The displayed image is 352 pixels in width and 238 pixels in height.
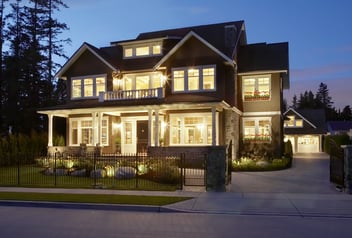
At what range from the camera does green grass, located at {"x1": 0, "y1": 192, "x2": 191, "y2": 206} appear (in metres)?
12.0

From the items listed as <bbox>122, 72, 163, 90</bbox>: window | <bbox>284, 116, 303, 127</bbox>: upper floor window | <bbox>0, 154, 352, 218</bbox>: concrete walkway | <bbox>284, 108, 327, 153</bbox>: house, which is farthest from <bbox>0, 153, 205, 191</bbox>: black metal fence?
<bbox>284, 116, 303, 127</bbox>: upper floor window

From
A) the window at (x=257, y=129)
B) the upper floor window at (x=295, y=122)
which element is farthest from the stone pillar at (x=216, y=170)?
the upper floor window at (x=295, y=122)

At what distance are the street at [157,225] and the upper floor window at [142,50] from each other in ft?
62.6

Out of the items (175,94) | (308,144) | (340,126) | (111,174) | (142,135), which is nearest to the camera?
(111,174)

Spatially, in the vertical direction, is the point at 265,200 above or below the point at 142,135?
below

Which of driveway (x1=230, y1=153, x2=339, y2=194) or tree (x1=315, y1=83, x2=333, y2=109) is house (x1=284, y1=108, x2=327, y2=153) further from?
tree (x1=315, y1=83, x2=333, y2=109)

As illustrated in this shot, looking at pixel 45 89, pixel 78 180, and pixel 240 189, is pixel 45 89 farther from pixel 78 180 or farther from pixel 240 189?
pixel 240 189

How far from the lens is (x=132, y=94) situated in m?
26.3

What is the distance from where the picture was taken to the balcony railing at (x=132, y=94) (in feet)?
83.1

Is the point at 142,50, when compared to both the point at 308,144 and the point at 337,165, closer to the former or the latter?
the point at 337,165

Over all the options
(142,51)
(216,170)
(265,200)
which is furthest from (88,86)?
(265,200)

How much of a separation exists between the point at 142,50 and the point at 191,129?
794cm

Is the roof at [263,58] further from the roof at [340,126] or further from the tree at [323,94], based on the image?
the tree at [323,94]

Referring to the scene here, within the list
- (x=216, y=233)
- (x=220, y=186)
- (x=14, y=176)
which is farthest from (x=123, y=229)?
(x=14, y=176)
